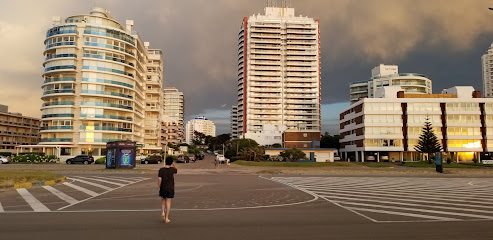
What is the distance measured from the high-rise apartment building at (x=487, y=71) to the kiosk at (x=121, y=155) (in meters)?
204

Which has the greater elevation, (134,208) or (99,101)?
(99,101)

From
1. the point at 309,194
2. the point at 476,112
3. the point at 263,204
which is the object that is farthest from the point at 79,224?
the point at 476,112

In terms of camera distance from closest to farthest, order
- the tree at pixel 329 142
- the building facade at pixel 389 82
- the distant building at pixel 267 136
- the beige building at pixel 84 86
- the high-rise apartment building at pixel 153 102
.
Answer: the beige building at pixel 84 86 → the high-rise apartment building at pixel 153 102 → the tree at pixel 329 142 → the distant building at pixel 267 136 → the building facade at pixel 389 82

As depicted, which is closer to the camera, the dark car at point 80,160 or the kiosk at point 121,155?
the kiosk at point 121,155

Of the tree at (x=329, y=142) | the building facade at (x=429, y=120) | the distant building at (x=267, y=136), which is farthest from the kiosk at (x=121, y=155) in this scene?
the distant building at (x=267, y=136)

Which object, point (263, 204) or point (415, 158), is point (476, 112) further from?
point (263, 204)

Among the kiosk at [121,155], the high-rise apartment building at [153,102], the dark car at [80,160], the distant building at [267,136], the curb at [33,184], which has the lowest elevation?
the dark car at [80,160]

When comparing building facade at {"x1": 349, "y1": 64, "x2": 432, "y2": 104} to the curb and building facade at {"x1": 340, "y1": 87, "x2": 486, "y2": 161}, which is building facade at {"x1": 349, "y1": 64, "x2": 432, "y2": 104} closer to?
building facade at {"x1": 340, "y1": 87, "x2": 486, "y2": 161}

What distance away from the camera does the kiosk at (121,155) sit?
3578 cm

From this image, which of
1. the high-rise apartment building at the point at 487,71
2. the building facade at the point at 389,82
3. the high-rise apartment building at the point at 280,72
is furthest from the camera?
the high-rise apartment building at the point at 487,71

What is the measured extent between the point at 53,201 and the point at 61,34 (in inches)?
2576

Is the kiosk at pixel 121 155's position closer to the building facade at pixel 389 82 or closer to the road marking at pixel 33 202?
the road marking at pixel 33 202

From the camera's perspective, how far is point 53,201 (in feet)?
41.5

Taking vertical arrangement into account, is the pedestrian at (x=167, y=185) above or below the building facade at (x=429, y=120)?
below
